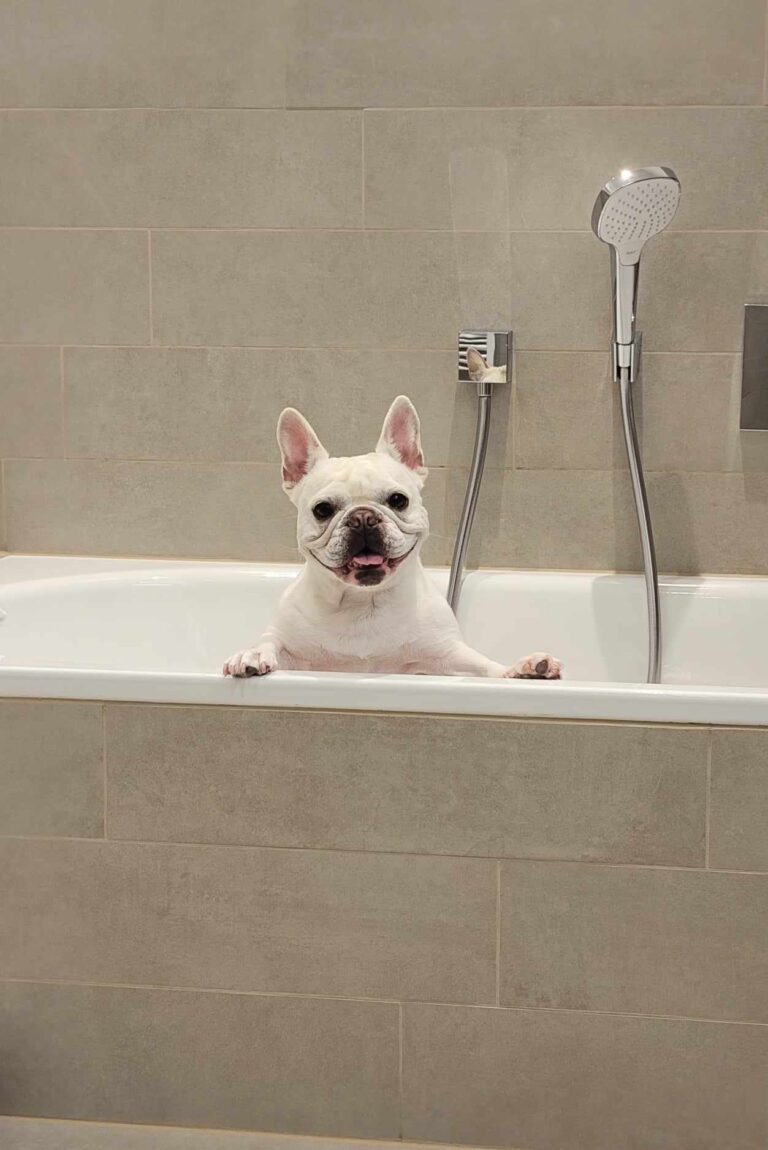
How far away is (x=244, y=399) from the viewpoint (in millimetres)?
2779

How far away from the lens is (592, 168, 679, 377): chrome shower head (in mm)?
2201

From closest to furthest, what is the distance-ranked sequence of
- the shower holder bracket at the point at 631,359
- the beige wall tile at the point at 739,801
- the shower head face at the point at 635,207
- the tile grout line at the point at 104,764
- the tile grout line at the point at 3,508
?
1. the beige wall tile at the point at 739,801
2. the tile grout line at the point at 104,764
3. the shower head face at the point at 635,207
4. the shower holder bracket at the point at 631,359
5. the tile grout line at the point at 3,508

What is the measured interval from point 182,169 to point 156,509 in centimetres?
77

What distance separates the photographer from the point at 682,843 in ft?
5.60

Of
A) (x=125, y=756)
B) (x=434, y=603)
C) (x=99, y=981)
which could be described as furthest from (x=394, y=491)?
(x=99, y=981)

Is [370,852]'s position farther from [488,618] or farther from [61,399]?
[61,399]

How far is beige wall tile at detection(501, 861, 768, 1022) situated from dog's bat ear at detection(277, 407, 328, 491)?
723 mm

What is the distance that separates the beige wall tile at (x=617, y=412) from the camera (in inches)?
105

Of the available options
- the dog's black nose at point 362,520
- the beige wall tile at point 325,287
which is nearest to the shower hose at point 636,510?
the beige wall tile at point 325,287

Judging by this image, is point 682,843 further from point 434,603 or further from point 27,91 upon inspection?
point 27,91

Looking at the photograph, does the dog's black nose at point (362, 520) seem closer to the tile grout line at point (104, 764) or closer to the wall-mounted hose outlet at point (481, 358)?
the tile grout line at point (104, 764)

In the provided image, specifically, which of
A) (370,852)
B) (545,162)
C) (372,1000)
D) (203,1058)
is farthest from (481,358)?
(203,1058)

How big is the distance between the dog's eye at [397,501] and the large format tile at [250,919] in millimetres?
546

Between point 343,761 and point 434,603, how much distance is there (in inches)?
16.3
